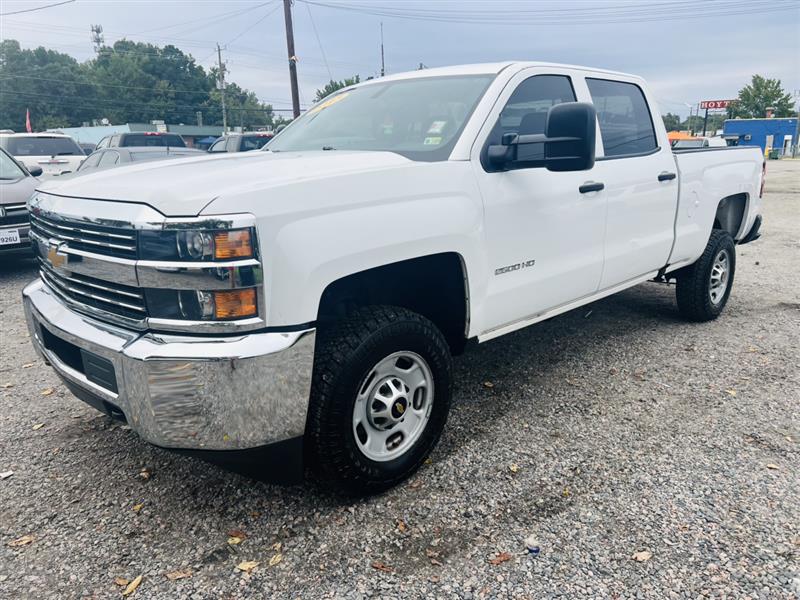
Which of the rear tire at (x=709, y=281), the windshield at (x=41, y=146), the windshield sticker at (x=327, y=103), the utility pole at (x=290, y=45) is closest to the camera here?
the windshield sticker at (x=327, y=103)

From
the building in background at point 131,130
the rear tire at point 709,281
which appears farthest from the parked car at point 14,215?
the building in background at point 131,130

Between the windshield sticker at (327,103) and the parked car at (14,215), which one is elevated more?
the windshield sticker at (327,103)

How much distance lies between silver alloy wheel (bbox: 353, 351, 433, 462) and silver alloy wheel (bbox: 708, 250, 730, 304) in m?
3.45

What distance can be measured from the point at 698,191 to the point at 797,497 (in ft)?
8.92

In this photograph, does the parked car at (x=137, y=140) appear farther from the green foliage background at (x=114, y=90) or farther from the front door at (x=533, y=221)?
the green foliage background at (x=114, y=90)

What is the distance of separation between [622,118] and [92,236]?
3.43 metres

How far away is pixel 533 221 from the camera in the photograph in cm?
324

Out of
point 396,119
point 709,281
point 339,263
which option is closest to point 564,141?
point 396,119

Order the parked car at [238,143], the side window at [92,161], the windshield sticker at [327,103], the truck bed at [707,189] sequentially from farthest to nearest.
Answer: the parked car at [238,143] < the side window at [92,161] < the truck bed at [707,189] < the windshield sticker at [327,103]

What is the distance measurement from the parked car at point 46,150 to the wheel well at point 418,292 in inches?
527

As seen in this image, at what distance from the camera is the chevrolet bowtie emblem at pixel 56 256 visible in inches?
101

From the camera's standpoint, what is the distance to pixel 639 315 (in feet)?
18.4

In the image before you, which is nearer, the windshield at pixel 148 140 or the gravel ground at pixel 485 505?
the gravel ground at pixel 485 505

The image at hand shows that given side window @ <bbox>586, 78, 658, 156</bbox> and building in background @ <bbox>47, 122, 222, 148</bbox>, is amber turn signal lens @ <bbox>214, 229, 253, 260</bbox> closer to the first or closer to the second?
side window @ <bbox>586, 78, 658, 156</bbox>
